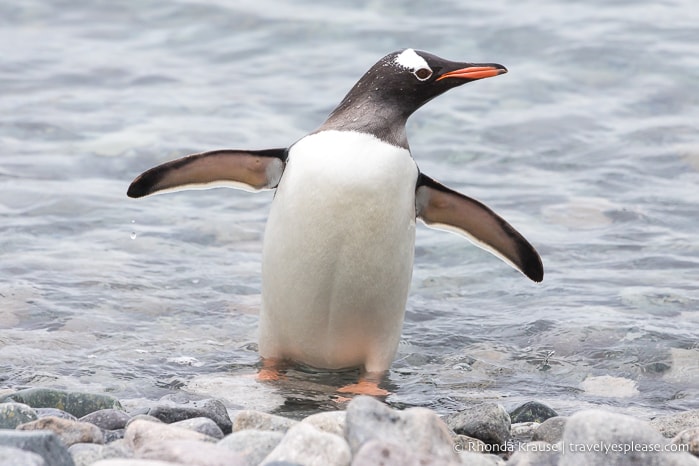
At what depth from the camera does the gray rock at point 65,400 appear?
4578 millimetres

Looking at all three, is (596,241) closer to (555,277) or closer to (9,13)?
(555,277)

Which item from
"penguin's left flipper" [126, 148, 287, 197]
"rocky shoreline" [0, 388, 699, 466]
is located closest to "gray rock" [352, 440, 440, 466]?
"rocky shoreline" [0, 388, 699, 466]

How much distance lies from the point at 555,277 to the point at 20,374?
3549 millimetres

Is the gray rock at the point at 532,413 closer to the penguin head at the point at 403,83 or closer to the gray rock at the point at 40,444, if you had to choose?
the penguin head at the point at 403,83

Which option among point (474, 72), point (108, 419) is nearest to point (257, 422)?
point (108, 419)

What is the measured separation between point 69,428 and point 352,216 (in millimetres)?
1710

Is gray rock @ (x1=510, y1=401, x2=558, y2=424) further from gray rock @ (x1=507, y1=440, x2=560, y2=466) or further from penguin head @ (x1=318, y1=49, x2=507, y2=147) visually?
penguin head @ (x1=318, y1=49, x2=507, y2=147)

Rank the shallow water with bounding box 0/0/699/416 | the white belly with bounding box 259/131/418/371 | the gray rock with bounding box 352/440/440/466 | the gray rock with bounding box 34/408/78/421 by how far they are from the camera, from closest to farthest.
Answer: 1. the gray rock with bounding box 352/440/440/466
2. the gray rock with bounding box 34/408/78/421
3. the white belly with bounding box 259/131/418/371
4. the shallow water with bounding box 0/0/699/416

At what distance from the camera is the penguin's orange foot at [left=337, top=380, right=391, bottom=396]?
17.8 feet

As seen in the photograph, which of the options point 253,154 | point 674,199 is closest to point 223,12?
point 674,199

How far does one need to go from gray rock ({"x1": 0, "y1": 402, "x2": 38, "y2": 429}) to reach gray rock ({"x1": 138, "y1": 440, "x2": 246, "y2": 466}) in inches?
24.0

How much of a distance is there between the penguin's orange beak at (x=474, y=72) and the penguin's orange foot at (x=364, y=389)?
1.45m

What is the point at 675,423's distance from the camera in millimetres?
4809

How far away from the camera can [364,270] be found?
536cm
